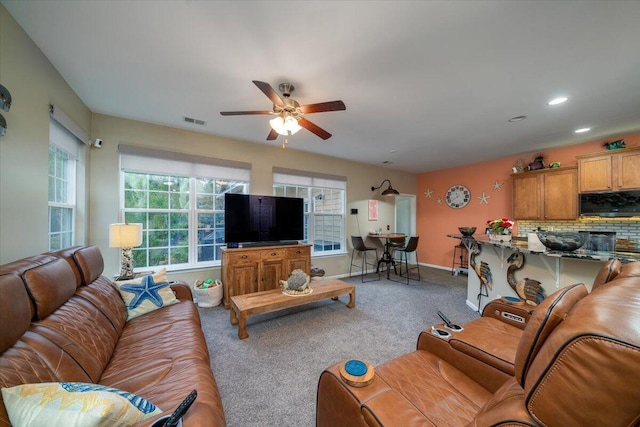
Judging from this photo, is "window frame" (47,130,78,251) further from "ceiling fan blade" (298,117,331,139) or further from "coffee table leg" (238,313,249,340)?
"ceiling fan blade" (298,117,331,139)

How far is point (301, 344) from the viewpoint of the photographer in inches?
91.4

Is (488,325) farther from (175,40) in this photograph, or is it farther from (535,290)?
(175,40)

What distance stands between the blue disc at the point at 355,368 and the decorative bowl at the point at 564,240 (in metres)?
2.27

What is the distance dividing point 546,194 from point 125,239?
248 inches

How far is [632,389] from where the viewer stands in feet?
1.46

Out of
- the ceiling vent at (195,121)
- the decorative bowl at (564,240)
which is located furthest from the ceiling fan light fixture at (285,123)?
the decorative bowl at (564,240)

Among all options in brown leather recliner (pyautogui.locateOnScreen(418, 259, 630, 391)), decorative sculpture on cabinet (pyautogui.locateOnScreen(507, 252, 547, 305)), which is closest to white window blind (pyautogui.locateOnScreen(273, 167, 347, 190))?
decorative sculpture on cabinet (pyautogui.locateOnScreen(507, 252, 547, 305))

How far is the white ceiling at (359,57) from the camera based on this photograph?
4.84 ft

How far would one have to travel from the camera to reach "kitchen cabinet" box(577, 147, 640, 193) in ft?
10.4

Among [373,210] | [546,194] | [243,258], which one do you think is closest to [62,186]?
[243,258]

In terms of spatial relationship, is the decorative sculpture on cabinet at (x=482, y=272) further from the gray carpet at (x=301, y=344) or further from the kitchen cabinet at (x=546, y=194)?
the kitchen cabinet at (x=546, y=194)

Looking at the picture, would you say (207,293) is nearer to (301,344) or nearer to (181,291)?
(181,291)

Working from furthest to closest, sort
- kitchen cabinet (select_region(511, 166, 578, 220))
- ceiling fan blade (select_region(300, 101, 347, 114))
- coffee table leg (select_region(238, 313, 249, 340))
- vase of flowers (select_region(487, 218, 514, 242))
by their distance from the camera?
kitchen cabinet (select_region(511, 166, 578, 220)), vase of flowers (select_region(487, 218, 514, 242)), coffee table leg (select_region(238, 313, 249, 340)), ceiling fan blade (select_region(300, 101, 347, 114))

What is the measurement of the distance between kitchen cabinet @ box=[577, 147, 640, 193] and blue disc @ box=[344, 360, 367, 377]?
4776 millimetres
